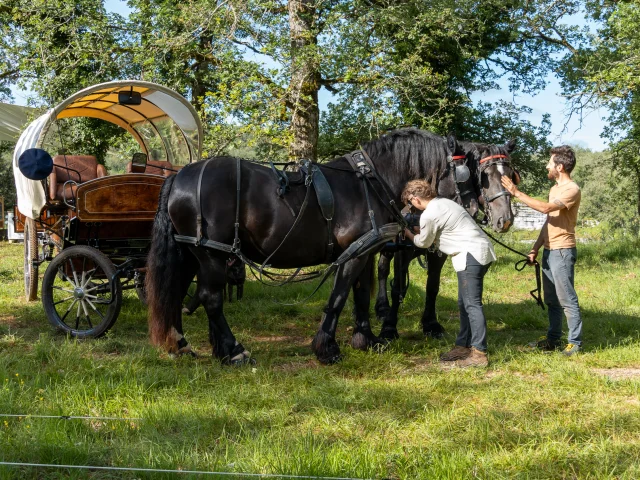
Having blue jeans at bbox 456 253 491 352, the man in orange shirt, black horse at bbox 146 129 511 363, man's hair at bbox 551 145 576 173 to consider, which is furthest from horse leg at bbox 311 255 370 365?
man's hair at bbox 551 145 576 173

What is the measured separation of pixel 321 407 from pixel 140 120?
538cm

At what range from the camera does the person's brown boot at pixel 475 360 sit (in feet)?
15.9

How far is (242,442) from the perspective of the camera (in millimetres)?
3217

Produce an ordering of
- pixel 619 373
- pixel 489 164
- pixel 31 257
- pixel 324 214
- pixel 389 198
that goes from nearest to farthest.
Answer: pixel 619 373 < pixel 324 214 < pixel 389 198 < pixel 489 164 < pixel 31 257

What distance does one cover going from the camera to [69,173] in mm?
6480

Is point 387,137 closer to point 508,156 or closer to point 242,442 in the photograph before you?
point 508,156

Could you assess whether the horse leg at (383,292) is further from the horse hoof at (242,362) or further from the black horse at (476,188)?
the horse hoof at (242,362)

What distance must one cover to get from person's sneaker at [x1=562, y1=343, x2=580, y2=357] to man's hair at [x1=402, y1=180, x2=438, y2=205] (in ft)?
6.04

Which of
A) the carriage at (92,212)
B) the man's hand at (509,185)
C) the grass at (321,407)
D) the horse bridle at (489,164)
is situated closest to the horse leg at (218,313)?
the grass at (321,407)

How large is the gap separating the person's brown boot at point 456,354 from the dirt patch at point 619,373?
101 cm

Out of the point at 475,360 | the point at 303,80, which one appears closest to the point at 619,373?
the point at 475,360

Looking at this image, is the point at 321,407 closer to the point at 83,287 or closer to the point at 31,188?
the point at 83,287

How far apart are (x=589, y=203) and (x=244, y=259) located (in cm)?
3921

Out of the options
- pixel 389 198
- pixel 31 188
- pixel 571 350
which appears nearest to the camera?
pixel 389 198
